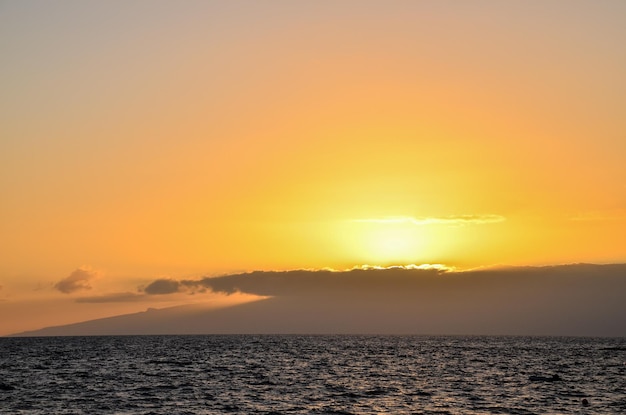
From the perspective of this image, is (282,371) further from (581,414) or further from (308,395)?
(581,414)

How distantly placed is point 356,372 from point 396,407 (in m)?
40.4

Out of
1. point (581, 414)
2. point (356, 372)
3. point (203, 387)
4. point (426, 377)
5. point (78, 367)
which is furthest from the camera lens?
point (78, 367)

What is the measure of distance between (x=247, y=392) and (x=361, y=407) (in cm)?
1658

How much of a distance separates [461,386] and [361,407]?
2375cm

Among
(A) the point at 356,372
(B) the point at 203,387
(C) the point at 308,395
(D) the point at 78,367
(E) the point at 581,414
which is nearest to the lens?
(E) the point at 581,414

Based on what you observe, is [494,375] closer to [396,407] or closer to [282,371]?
[282,371]

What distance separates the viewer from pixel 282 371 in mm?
105375

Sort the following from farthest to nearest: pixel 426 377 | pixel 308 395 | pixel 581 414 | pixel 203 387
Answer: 1. pixel 426 377
2. pixel 203 387
3. pixel 308 395
4. pixel 581 414

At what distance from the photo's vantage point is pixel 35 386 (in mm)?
83688

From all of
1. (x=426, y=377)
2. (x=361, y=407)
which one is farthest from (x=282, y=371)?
(x=361, y=407)

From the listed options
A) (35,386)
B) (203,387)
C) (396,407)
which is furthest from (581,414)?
(35,386)

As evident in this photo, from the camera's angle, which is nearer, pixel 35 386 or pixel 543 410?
pixel 543 410

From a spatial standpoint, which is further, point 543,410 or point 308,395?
point 308,395

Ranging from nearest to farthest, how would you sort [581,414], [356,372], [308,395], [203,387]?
[581,414]
[308,395]
[203,387]
[356,372]
